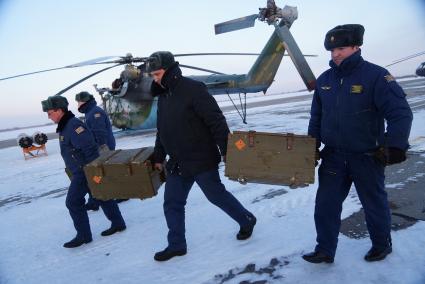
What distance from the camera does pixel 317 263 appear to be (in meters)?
3.14

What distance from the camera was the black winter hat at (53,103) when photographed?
4137 mm

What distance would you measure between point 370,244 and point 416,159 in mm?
3885

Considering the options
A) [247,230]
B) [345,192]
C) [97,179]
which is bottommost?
[247,230]

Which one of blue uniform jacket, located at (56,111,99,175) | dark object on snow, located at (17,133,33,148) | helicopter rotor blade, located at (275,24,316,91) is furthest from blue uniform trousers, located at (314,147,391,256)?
dark object on snow, located at (17,133,33,148)

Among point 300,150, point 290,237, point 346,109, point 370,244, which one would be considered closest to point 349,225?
point 370,244

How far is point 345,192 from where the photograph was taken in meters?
3.15

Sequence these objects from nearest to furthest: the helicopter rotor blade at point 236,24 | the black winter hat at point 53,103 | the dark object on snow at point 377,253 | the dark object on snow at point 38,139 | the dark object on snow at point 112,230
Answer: the dark object on snow at point 377,253
the black winter hat at point 53,103
the dark object on snow at point 112,230
the helicopter rotor blade at point 236,24
the dark object on snow at point 38,139

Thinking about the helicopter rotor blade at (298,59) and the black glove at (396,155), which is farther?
the helicopter rotor blade at (298,59)

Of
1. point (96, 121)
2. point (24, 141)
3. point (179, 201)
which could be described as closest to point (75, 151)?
point (96, 121)

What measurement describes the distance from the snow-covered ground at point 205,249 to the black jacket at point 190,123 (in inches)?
40.2

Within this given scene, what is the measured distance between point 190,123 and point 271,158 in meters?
0.91

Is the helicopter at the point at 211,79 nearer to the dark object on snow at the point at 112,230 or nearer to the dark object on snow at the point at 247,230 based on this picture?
the dark object on snow at the point at 112,230

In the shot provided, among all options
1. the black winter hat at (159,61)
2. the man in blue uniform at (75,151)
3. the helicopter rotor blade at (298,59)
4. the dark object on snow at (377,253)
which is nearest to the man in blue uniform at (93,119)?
the man in blue uniform at (75,151)

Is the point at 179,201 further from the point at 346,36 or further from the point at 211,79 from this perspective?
the point at 211,79
